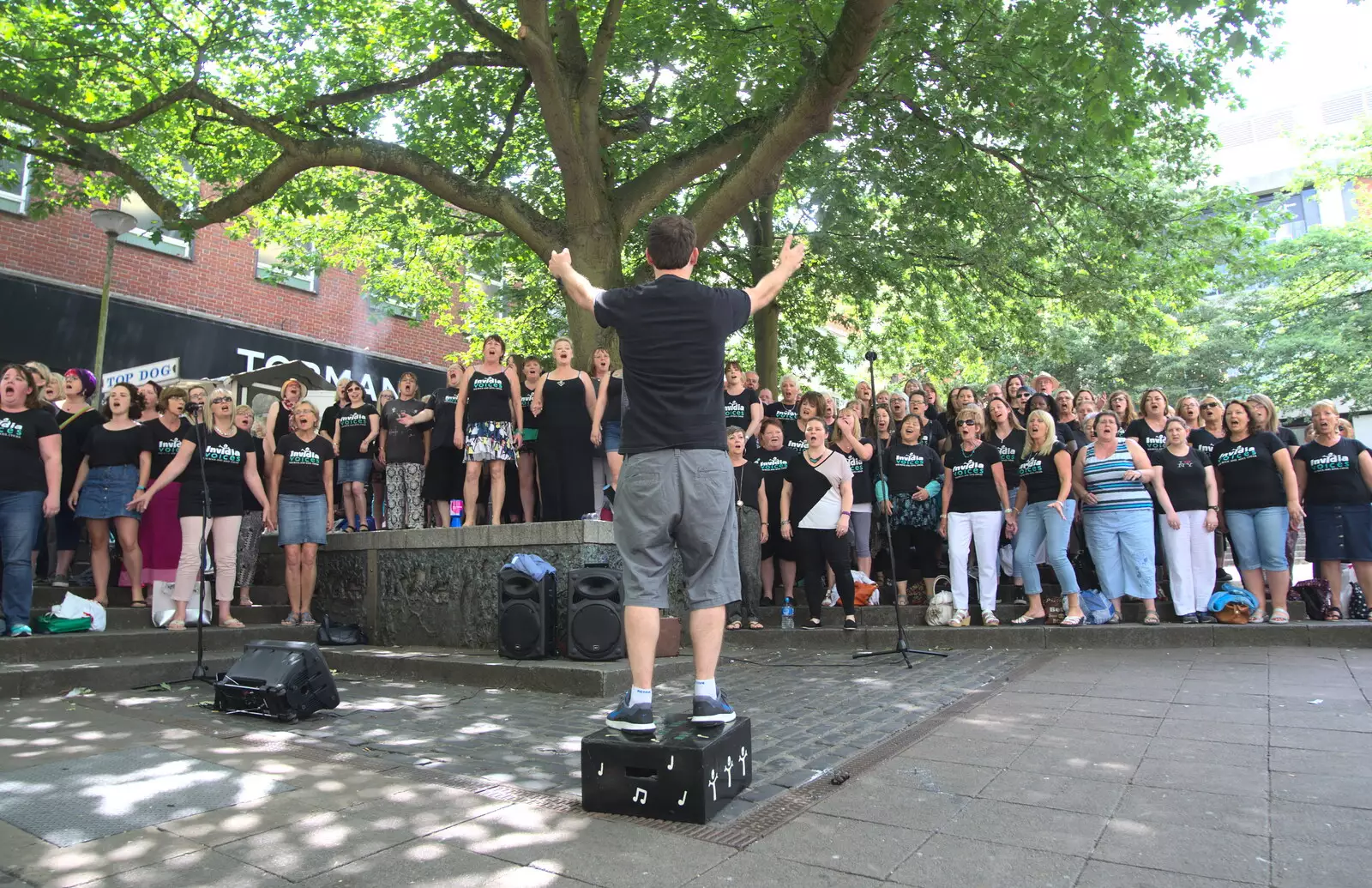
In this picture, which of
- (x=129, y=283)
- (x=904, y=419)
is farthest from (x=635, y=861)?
(x=129, y=283)

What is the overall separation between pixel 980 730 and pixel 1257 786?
1443 mm

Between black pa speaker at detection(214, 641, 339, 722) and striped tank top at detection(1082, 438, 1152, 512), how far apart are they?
6.98 metres

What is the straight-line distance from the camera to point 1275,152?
1758 inches

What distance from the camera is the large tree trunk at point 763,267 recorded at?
1634cm

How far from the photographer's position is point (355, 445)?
10.5m

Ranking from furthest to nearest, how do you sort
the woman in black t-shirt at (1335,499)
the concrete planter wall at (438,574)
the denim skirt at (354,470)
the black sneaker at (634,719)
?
the denim skirt at (354,470), the woman in black t-shirt at (1335,499), the concrete planter wall at (438,574), the black sneaker at (634,719)

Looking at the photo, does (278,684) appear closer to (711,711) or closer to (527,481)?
(711,711)

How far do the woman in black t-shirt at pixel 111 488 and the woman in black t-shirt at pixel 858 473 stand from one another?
695 cm

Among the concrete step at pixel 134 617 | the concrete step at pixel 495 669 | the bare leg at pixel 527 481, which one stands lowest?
the concrete step at pixel 495 669

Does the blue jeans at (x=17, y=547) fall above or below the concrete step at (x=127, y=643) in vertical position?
above

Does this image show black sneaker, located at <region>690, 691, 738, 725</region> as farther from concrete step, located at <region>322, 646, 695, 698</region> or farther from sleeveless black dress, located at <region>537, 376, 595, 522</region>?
sleeveless black dress, located at <region>537, 376, 595, 522</region>

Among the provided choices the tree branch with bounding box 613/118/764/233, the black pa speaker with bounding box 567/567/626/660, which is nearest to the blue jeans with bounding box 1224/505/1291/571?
the black pa speaker with bounding box 567/567/626/660

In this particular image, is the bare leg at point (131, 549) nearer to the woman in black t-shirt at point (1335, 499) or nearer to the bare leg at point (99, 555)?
the bare leg at point (99, 555)

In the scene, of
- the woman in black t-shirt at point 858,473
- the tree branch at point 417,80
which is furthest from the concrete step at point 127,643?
the tree branch at point 417,80
